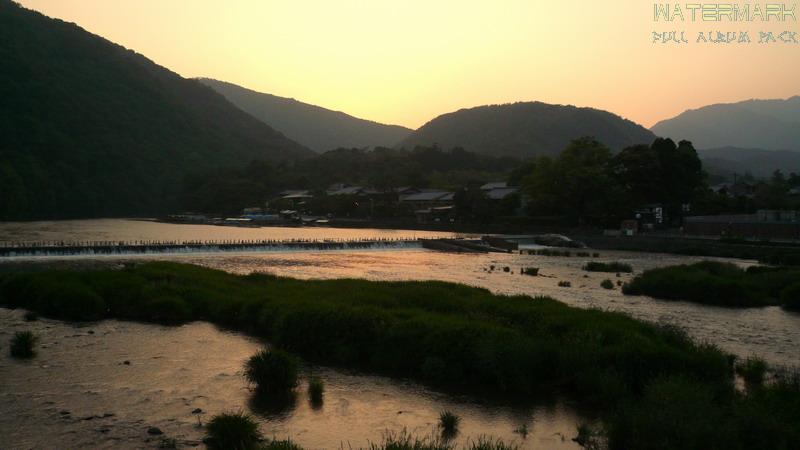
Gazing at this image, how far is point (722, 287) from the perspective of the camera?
23859 millimetres

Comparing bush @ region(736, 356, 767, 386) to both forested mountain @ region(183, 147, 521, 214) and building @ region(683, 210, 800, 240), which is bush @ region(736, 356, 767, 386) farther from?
forested mountain @ region(183, 147, 521, 214)

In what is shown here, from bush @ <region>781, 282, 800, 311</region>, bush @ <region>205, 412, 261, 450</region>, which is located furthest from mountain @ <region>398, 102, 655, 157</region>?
bush @ <region>205, 412, 261, 450</region>

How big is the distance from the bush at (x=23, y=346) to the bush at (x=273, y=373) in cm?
566

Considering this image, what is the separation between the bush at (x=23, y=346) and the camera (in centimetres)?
1398

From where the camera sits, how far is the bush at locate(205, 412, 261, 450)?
902 centimetres

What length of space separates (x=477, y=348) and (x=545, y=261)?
1105 inches

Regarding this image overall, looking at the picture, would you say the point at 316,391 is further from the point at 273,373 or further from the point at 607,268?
the point at 607,268

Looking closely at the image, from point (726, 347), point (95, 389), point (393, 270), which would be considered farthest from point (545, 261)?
point (95, 389)

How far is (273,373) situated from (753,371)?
9.57 m

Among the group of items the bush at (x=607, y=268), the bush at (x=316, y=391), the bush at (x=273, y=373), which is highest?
the bush at (x=273, y=373)

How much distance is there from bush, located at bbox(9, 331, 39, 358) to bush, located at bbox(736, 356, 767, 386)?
1537 cm

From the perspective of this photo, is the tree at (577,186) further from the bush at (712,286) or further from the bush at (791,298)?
the bush at (791,298)

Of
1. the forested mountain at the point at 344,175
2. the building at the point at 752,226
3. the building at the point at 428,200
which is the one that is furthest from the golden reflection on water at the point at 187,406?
the forested mountain at the point at 344,175

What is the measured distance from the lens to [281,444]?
7.80 meters
